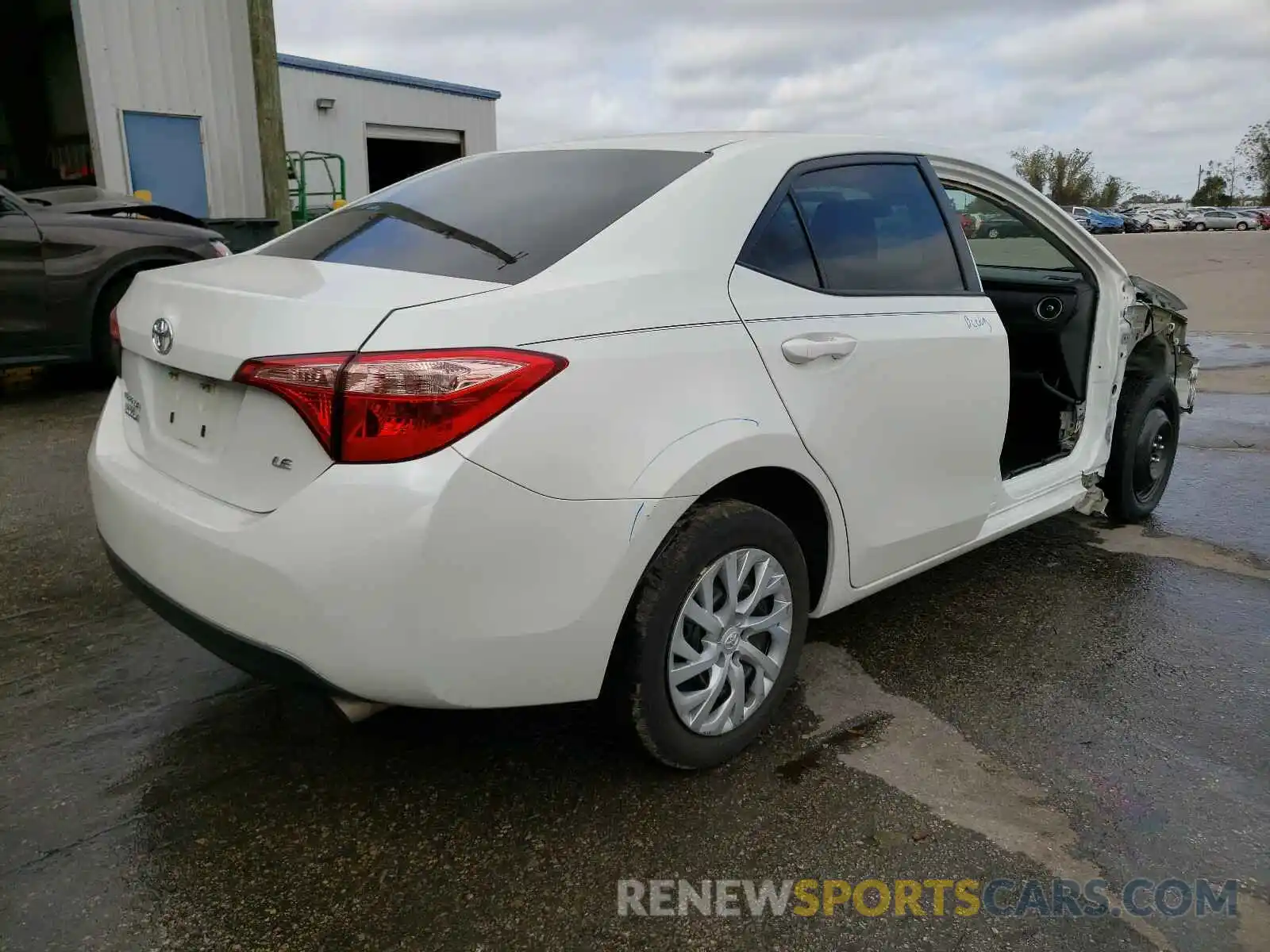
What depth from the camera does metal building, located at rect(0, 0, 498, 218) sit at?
10.3m

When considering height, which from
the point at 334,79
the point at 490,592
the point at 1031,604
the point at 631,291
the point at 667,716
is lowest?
the point at 1031,604

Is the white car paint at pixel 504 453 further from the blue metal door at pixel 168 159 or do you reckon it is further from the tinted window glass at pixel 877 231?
the blue metal door at pixel 168 159

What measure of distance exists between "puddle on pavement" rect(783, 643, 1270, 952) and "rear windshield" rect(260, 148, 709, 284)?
151cm

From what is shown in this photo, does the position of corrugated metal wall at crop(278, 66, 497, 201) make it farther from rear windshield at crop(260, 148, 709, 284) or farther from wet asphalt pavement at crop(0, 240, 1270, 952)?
wet asphalt pavement at crop(0, 240, 1270, 952)

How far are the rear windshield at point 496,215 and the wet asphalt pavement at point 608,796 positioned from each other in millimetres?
1293

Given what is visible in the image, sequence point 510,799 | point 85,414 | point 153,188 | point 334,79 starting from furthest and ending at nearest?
point 334,79, point 153,188, point 85,414, point 510,799

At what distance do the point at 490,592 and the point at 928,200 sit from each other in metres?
2.11

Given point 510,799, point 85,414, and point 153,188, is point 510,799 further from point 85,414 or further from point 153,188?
point 153,188

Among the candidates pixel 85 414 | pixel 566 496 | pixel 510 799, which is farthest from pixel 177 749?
pixel 85 414

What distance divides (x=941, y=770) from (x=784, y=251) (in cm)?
145

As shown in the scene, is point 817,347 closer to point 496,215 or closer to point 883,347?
point 883,347

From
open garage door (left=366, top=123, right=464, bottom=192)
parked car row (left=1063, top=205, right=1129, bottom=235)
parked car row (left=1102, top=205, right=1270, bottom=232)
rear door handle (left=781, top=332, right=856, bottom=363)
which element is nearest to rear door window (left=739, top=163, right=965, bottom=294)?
rear door handle (left=781, top=332, right=856, bottom=363)

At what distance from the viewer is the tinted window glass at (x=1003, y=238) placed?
3.72 metres

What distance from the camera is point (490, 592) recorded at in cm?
199
